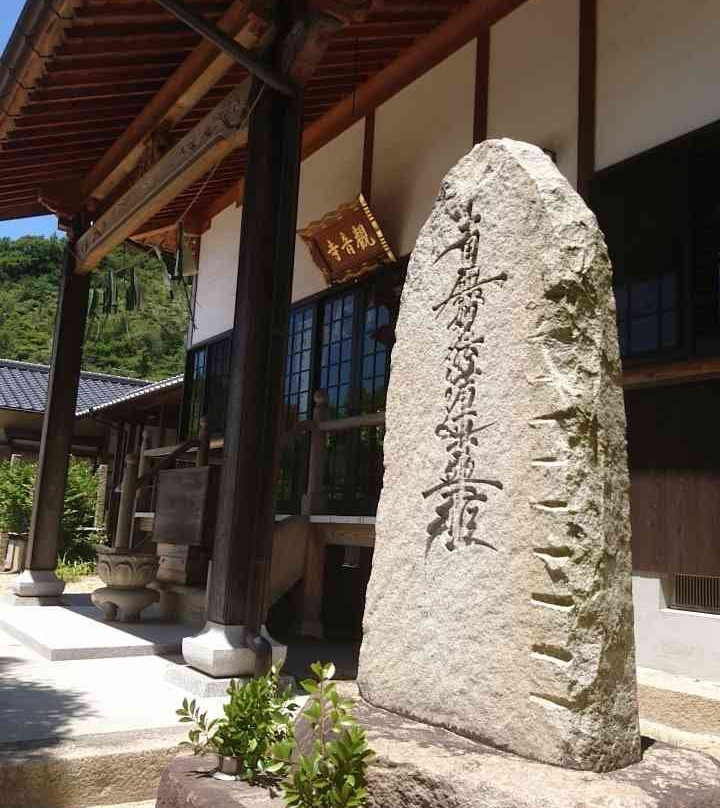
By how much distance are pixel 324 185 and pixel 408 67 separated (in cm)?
184

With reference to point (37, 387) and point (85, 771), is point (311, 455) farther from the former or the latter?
point (37, 387)

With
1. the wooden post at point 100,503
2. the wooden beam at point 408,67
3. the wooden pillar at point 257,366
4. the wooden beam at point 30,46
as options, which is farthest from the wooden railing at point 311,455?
the wooden post at point 100,503

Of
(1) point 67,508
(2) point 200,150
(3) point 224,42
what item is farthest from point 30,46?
(1) point 67,508

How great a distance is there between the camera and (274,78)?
5.69 m

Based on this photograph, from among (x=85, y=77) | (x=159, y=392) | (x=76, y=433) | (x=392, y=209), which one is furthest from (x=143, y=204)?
(x=76, y=433)

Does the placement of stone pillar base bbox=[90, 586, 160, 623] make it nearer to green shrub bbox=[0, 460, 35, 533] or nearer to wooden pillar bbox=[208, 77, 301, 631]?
wooden pillar bbox=[208, 77, 301, 631]

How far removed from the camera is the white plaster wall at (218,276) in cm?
1167

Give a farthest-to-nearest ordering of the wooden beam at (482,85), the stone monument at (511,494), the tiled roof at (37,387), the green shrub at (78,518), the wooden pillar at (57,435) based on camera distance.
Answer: the tiled roof at (37,387) < the green shrub at (78,518) < the wooden pillar at (57,435) < the wooden beam at (482,85) < the stone monument at (511,494)

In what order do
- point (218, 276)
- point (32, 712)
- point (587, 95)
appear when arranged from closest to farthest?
point (32, 712), point (587, 95), point (218, 276)

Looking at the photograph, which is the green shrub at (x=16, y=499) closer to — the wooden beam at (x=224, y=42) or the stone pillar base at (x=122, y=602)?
the stone pillar base at (x=122, y=602)

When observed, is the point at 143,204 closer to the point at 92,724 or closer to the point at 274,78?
the point at 274,78

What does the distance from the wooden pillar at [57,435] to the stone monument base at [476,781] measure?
269 inches

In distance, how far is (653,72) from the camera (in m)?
5.82

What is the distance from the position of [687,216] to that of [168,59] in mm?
4860
